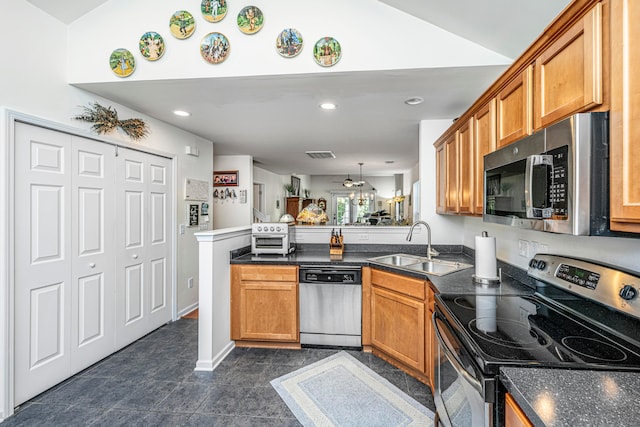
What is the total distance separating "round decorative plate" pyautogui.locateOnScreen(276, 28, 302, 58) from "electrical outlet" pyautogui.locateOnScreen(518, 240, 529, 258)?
1989mm

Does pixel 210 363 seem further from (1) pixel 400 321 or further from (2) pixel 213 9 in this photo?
(2) pixel 213 9

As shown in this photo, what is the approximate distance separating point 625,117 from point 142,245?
3595mm

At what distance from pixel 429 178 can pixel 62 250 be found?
338 centimetres

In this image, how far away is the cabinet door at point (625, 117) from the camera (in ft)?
2.66

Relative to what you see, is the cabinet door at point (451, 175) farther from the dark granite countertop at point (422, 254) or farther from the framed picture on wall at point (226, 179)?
the framed picture on wall at point (226, 179)

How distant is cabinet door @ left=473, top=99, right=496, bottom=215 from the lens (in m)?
1.73

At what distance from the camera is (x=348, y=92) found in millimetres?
2455

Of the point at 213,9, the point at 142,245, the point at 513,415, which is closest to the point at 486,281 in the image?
the point at 513,415

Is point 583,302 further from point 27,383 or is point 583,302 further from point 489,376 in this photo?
point 27,383

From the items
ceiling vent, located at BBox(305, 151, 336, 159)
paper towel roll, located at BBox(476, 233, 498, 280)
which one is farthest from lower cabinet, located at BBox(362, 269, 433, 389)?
ceiling vent, located at BBox(305, 151, 336, 159)

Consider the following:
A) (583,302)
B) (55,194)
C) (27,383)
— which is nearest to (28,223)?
(55,194)

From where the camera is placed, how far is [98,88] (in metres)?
2.42

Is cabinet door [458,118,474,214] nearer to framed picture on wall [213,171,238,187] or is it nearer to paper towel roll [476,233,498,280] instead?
paper towel roll [476,233,498,280]

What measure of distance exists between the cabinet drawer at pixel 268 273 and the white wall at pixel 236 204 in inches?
92.9
